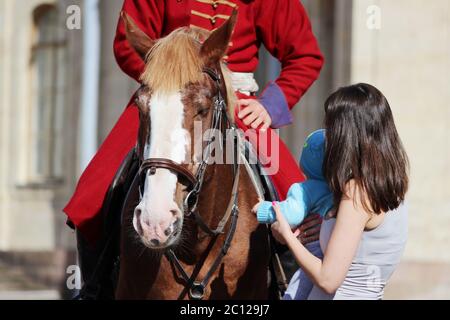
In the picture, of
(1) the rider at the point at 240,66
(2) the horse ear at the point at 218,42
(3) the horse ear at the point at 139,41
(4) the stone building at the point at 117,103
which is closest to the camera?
(2) the horse ear at the point at 218,42

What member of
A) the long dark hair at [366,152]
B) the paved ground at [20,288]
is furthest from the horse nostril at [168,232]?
the paved ground at [20,288]

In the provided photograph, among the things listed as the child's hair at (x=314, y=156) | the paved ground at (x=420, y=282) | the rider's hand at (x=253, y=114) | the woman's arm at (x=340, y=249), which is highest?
the rider's hand at (x=253, y=114)

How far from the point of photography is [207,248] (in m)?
3.90

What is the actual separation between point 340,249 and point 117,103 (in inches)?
364

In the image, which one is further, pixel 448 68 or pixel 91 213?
pixel 448 68

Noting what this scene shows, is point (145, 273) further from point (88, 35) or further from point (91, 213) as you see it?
point (88, 35)

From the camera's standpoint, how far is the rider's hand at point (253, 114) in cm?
425

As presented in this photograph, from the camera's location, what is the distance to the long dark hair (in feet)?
10.7

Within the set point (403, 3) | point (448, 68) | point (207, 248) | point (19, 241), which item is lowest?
point (19, 241)

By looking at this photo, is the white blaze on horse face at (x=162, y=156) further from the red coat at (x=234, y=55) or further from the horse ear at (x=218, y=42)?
the red coat at (x=234, y=55)

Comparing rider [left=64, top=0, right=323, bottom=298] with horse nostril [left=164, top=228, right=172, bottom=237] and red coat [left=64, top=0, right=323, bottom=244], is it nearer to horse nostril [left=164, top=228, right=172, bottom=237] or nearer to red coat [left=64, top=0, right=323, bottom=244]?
red coat [left=64, top=0, right=323, bottom=244]
